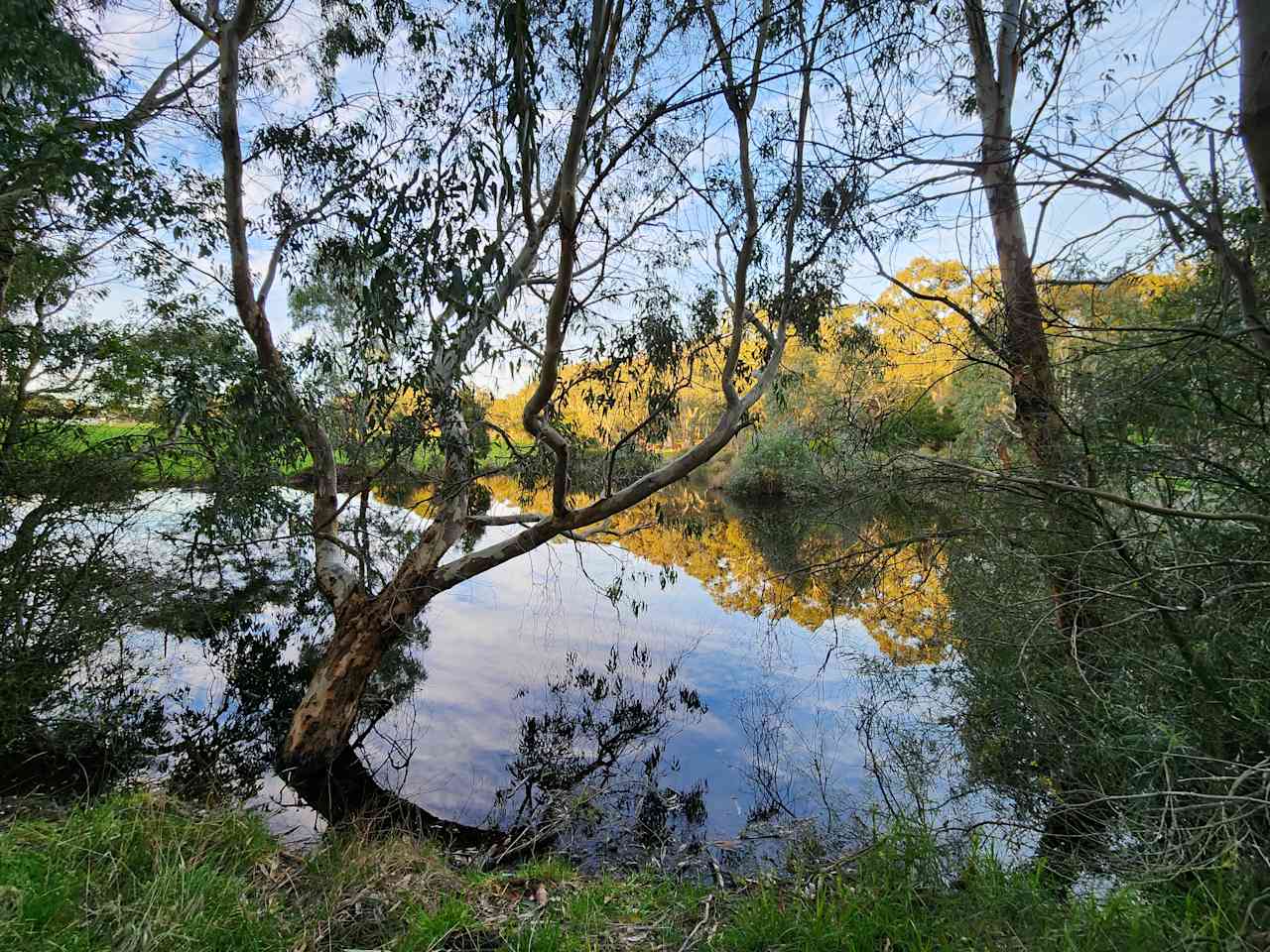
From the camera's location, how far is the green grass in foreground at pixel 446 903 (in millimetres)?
1446

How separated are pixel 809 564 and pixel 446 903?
2787 millimetres

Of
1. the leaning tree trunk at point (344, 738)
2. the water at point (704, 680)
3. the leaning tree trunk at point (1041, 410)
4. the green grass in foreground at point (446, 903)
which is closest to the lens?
the green grass in foreground at point (446, 903)

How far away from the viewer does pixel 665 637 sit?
6.30 m

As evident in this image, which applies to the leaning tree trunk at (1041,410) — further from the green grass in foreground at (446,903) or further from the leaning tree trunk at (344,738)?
the leaning tree trunk at (344,738)

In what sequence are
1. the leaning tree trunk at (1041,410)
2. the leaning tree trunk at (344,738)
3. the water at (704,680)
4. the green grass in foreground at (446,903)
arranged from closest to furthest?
the green grass in foreground at (446,903) → the leaning tree trunk at (1041,410) → the leaning tree trunk at (344,738) → the water at (704,680)

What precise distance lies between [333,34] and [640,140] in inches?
101

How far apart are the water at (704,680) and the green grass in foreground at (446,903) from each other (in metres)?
0.88

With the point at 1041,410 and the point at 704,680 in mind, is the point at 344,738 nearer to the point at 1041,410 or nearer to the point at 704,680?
the point at 704,680

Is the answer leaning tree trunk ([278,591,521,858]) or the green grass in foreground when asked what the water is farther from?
the green grass in foreground

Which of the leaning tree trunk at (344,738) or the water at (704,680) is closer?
the leaning tree trunk at (344,738)

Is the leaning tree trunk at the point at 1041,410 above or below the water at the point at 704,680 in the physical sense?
above

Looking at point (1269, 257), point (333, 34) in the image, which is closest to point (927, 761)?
point (1269, 257)

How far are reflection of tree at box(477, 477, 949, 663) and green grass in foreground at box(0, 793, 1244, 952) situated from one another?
1.35 metres

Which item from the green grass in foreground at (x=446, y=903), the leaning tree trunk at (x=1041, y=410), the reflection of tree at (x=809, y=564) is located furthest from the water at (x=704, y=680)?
the green grass in foreground at (x=446, y=903)
